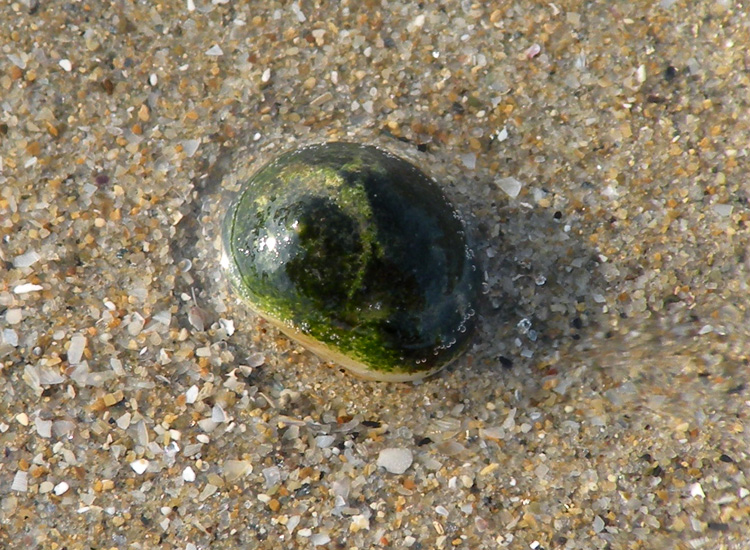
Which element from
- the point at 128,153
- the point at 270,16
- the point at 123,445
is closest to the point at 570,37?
the point at 270,16

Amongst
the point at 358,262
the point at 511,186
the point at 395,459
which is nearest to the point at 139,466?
the point at 395,459

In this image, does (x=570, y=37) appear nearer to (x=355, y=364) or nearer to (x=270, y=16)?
(x=270, y=16)

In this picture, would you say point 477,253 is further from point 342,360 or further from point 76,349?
point 76,349

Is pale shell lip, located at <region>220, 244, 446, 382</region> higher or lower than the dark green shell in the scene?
lower

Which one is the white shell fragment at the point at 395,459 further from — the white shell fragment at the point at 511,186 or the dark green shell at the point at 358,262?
the white shell fragment at the point at 511,186

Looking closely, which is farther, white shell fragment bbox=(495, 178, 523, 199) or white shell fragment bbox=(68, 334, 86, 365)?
white shell fragment bbox=(495, 178, 523, 199)

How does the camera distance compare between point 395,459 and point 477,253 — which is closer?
point 395,459

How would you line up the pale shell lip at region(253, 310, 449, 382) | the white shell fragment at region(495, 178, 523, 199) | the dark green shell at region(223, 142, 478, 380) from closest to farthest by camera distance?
the dark green shell at region(223, 142, 478, 380), the pale shell lip at region(253, 310, 449, 382), the white shell fragment at region(495, 178, 523, 199)

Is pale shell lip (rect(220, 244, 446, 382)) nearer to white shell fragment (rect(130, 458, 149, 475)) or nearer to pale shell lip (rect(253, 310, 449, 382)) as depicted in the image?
pale shell lip (rect(253, 310, 449, 382))

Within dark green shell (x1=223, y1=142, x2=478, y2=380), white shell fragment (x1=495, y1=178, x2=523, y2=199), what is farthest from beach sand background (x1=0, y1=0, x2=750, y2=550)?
dark green shell (x1=223, y1=142, x2=478, y2=380)
